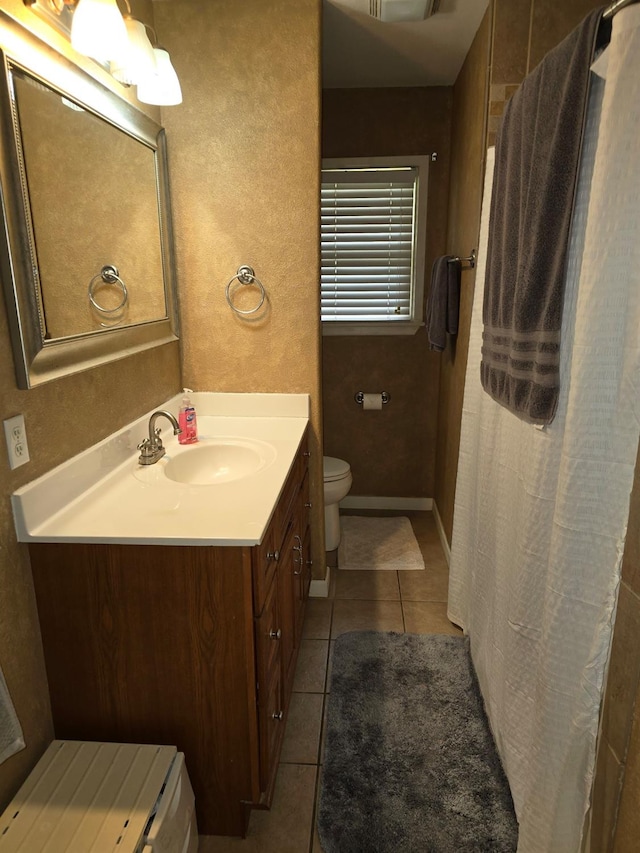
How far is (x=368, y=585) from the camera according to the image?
277 centimetres

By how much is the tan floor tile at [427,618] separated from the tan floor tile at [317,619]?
13.5 inches

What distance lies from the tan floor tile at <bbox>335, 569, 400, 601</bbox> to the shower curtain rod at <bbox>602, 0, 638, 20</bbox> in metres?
2.26

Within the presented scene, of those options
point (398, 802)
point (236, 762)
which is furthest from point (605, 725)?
point (236, 762)

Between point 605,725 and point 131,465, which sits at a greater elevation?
point 131,465

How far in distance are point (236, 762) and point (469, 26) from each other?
2770 mm

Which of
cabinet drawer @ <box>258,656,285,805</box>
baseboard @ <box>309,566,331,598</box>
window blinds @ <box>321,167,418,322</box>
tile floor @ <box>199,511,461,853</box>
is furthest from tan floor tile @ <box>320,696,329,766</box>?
window blinds @ <box>321,167,418,322</box>

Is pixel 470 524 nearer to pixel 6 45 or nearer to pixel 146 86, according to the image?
pixel 146 86

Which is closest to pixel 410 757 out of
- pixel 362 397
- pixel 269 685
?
pixel 269 685

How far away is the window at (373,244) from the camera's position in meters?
3.17

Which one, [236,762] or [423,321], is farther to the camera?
[423,321]

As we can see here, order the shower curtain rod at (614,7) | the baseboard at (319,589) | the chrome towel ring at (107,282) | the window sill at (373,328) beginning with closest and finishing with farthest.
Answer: the shower curtain rod at (614,7), the chrome towel ring at (107,282), the baseboard at (319,589), the window sill at (373,328)

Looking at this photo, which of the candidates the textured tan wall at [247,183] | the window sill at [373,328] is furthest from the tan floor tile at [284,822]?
the window sill at [373,328]

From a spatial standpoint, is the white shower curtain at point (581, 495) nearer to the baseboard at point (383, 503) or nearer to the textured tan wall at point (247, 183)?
the textured tan wall at point (247, 183)

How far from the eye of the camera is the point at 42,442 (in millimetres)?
1387
